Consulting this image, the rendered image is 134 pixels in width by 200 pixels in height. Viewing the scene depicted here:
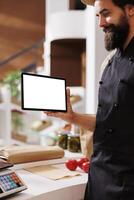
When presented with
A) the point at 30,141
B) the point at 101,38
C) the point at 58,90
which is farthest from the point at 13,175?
the point at 30,141

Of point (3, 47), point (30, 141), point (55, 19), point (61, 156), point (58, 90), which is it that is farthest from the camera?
point (3, 47)

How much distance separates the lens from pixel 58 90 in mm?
1440

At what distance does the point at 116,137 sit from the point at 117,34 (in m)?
0.34

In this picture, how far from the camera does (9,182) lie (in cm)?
107

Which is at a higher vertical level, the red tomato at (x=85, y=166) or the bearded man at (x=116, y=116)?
the bearded man at (x=116, y=116)

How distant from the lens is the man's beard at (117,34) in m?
1.18

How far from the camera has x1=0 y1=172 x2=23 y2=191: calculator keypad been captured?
1034 mm

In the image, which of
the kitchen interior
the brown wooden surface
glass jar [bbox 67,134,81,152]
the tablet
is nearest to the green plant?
the kitchen interior

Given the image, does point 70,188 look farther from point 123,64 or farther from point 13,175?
point 123,64

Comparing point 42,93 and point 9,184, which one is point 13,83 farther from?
point 9,184

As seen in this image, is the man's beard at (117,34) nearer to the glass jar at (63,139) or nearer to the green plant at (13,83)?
the glass jar at (63,139)

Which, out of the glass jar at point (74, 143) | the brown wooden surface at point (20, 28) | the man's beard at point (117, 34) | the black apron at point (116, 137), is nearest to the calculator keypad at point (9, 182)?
the black apron at point (116, 137)

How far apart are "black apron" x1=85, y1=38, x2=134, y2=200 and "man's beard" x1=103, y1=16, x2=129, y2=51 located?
0.11 ft

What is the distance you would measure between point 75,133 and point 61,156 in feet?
1.13
